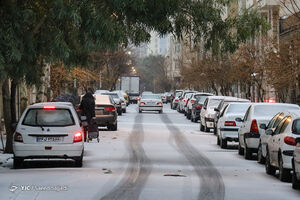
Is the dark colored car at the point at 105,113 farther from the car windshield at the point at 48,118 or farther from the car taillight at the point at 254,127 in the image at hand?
the car windshield at the point at 48,118

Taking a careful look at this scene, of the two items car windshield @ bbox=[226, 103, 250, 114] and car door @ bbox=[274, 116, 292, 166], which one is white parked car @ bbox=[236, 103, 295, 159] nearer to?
car windshield @ bbox=[226, 103, 250, 114]

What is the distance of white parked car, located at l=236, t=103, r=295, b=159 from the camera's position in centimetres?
2212

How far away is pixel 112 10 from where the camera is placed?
56.2 feet

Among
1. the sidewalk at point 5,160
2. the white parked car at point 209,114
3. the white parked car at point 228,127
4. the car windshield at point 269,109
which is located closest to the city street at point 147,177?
the sidewalk at point 5,160

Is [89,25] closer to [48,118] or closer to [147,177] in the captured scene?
[48,118]

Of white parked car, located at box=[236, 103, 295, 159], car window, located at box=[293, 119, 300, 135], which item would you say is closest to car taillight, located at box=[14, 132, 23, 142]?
car window, located at box=[293, 119, 300, 135]

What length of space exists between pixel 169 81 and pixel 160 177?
477ft

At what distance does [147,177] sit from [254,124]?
647 cm

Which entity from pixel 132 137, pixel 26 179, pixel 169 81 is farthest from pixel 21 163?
pixel 169 81

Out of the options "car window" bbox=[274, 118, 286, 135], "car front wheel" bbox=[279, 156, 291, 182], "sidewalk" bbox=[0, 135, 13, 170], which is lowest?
"sidewalk" bbox=[0, 135, 13, 170]

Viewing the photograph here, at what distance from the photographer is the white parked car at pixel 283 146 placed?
15648mm

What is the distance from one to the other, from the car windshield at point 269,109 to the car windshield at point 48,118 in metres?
6.38

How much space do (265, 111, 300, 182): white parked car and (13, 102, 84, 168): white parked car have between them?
172 inches

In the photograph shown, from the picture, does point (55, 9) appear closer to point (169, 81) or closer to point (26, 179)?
point (26, 179)
